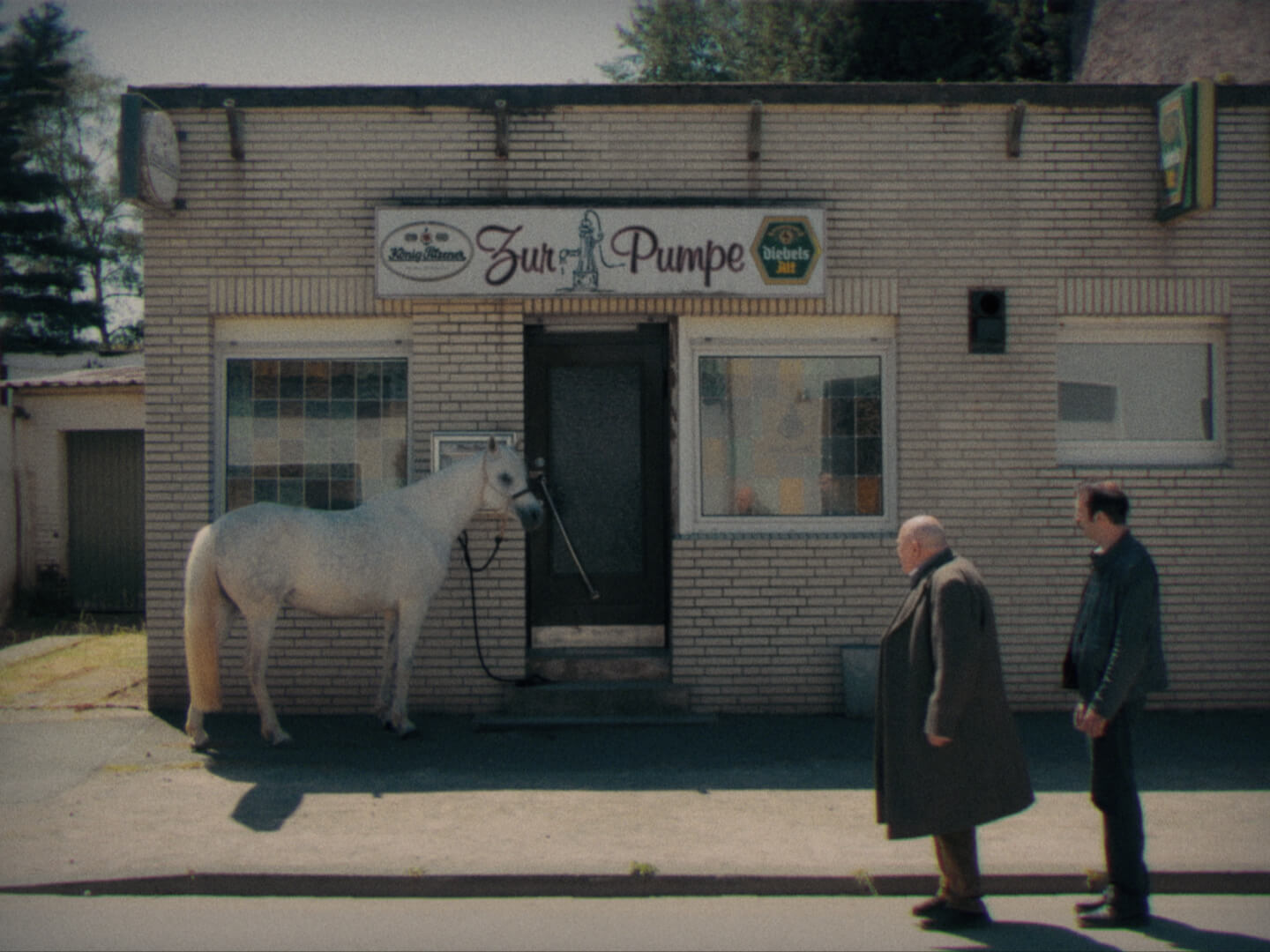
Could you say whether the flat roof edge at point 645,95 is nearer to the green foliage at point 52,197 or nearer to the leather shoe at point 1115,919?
the leather shoe at point 1115,919

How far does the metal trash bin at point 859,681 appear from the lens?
897 centimetres

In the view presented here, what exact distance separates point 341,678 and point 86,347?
3232 cm

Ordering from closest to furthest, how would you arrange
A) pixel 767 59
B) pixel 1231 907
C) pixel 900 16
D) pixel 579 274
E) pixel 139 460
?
pixel 1231 907
pixel 579 274
pixel 139 460
pixel 900 16
pixel 767 59

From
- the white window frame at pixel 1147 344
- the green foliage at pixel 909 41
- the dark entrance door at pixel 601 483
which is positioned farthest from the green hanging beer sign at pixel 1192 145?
the green foliage at pixel 909 41

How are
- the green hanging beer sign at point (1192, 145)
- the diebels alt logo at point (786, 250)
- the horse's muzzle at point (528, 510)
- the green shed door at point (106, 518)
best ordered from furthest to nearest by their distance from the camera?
the green shed door at point (106, 518), the diebels alt logo at point (786, 250), the green hanging beer sign at point (1192, 145), the horse's muzzle at point (528, 510)

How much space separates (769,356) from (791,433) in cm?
61

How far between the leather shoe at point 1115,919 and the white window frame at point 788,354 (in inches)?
175

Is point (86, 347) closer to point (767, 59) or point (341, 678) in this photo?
point (767, 59)

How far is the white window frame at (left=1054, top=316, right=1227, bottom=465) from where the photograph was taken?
946cm

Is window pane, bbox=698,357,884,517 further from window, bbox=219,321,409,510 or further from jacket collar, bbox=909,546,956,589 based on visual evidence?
jacket collar, bbox=909,546,956,589

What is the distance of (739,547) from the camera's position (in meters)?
9.15

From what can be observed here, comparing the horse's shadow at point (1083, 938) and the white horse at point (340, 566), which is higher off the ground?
the white horse at point (340, 566)

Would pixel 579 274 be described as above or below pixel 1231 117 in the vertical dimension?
below

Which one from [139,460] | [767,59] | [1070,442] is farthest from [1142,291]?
[767,59]
